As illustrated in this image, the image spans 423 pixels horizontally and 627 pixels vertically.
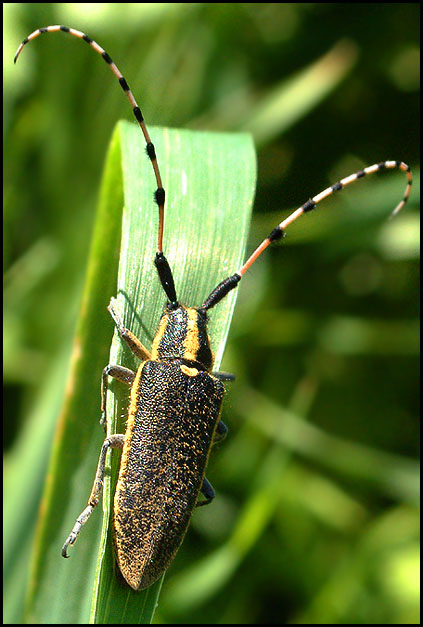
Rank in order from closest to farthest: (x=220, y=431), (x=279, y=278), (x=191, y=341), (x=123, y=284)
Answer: (x=123, y=284)
(x=191, y=341)
(x=220, y=431)
(x=279, y=278)

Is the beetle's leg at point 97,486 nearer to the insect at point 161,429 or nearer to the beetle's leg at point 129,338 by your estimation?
→ the insect at point 161,429

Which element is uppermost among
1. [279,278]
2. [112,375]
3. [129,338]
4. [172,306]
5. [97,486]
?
[279,278]

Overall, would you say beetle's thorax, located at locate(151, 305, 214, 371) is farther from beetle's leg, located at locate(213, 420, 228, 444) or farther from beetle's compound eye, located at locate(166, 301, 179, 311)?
beetle's leg, located at locate(213, 420, 228, 444)

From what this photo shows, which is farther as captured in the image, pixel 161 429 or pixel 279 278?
pixel 279 278

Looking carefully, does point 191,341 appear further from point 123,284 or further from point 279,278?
point 279,278

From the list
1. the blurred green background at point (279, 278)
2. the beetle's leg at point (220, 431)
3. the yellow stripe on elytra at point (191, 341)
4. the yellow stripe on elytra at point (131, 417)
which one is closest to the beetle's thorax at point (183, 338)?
the yellow stripe on elytra at point (191, 341)

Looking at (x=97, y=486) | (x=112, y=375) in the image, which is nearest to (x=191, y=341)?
(x=112, y=375)

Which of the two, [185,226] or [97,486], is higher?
[185,226]

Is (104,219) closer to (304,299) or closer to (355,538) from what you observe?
(304,299)
